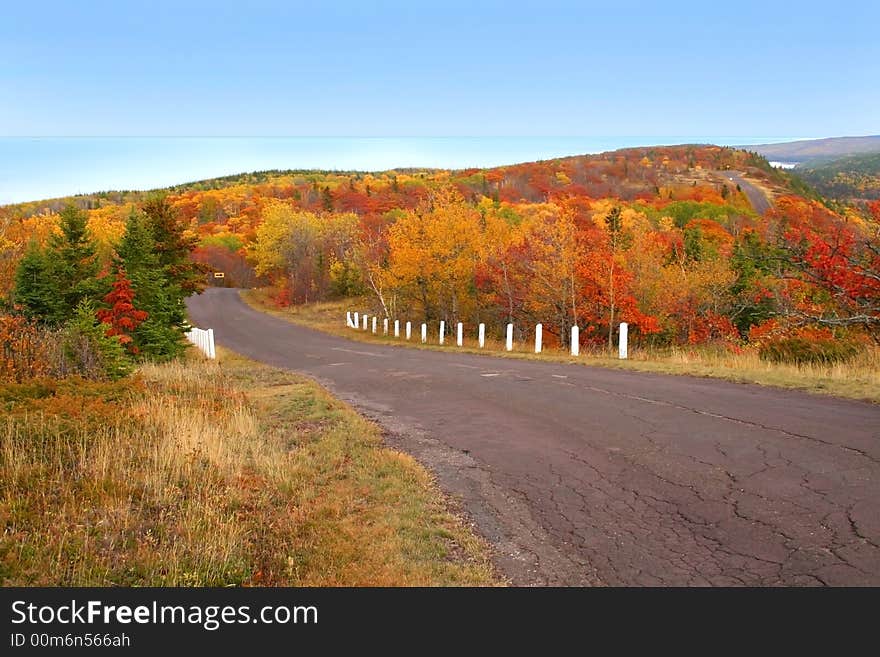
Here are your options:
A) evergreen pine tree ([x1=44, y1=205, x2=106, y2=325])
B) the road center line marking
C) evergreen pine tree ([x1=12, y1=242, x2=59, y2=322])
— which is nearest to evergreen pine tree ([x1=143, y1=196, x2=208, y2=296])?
evergreen pine tree ([x1=44, y1=205, x2=106, y2=325])

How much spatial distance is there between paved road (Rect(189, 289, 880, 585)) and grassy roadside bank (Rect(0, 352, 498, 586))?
65cm

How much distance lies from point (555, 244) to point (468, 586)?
25.2 m

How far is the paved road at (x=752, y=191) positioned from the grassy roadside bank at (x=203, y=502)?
10612 cm

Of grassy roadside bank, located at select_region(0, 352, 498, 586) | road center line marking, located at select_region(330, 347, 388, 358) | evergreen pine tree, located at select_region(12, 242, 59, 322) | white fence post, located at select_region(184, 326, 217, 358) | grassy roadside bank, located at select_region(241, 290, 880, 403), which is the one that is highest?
evergreen pine tree, located at select_region(12, 242, 59, 322)

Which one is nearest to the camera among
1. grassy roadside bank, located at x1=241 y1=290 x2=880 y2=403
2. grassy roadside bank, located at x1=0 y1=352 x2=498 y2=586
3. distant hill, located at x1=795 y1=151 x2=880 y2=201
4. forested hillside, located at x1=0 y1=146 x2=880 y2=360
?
grassy roadside bank, located at x1=0 y1=352 x2=498 y2=586

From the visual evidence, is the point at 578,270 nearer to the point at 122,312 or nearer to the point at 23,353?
the point at 122,312

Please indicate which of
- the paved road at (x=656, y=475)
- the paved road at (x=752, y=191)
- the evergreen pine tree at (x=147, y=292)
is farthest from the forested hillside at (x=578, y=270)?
the paved road at (x=752, y=191)

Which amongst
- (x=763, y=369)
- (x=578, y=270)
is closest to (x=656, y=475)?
(x=763, y=369)

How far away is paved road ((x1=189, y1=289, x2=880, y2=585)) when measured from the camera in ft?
15.5

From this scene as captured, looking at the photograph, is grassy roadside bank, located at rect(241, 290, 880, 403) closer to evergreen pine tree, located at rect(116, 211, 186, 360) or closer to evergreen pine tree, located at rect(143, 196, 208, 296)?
evergreen pine tree, located at rect(116, 211, 186, 360)

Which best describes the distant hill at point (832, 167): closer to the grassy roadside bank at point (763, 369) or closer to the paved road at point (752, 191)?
the paved road at point (752, 191)

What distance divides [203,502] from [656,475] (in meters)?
4.48
